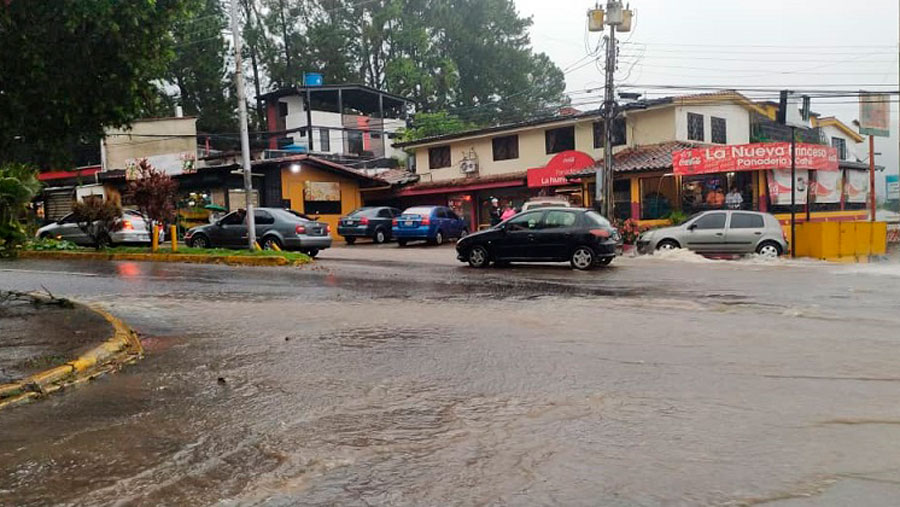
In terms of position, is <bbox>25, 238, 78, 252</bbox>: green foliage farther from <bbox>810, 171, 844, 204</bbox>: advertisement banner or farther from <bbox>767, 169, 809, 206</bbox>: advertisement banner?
<bbox>810, 171, 844, 204</bbox>: advertisement banner

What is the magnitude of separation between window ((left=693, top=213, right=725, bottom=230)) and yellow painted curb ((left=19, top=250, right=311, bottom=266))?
11270 mm

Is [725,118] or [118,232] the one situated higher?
[725,118]

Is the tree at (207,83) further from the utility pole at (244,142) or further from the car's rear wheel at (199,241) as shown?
the utility pole at (244,142)

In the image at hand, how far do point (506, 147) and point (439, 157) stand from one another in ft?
13.5

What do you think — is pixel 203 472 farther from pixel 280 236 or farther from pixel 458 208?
pixel 458 208

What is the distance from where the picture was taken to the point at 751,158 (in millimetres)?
24219

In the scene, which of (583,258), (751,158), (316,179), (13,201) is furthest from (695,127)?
(13,201)

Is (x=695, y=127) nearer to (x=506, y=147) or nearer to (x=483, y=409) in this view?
(x=506, y=147)

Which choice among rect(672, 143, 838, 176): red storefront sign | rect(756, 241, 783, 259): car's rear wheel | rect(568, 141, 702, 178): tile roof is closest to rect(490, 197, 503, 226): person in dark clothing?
rect(568, 141, 702, 178): tile roof

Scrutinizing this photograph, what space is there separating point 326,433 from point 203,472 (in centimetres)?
88

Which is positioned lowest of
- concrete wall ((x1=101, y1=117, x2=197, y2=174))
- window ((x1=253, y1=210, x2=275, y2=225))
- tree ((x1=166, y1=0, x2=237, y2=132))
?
window ((x1=253, y1=210, x2=275, y2=225))

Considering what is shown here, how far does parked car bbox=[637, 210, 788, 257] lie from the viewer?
19.0 m

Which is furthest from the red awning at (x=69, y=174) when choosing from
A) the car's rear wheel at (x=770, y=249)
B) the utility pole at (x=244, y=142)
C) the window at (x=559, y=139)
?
the car's rear wheel at (x=770, y=249)

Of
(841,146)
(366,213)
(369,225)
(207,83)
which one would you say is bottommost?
(369,225)
